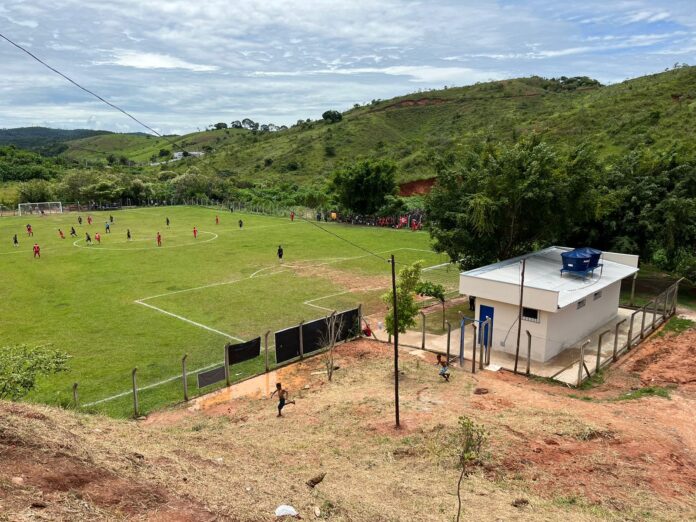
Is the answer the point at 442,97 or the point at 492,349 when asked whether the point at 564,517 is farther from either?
the point at 442,97

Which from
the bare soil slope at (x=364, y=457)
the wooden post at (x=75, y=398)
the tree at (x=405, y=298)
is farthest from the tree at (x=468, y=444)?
the wooden post at (x=75, y=398)

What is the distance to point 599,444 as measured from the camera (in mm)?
11172

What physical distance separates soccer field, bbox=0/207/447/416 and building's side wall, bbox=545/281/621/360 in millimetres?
8647

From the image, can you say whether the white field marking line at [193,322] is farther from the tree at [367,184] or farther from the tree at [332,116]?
the tree at [332,116]

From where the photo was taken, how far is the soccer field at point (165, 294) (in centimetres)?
1772

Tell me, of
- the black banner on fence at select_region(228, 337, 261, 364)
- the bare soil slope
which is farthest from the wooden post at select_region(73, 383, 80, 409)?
the black banner on fence at select_region(228, 337, 261, 364)

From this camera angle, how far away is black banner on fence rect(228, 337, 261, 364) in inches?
687

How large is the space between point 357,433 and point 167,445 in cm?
429

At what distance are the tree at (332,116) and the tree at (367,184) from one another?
68303 millimetres

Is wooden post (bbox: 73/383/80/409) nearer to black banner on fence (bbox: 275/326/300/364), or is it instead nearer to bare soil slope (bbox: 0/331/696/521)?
bare soil slope (bbox: 0/331/696/521)

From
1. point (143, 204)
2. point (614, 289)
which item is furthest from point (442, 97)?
point (614, 289)

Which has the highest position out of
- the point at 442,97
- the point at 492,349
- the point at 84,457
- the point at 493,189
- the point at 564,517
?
the point at 442,97

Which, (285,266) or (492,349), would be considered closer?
(492,349)

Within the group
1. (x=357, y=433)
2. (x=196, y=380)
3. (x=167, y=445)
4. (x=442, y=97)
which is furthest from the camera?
(x=442, y=97)
